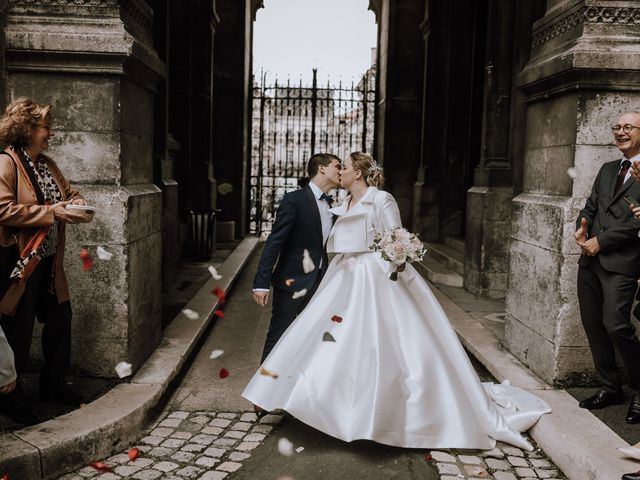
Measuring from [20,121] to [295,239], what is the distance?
2.10 metres

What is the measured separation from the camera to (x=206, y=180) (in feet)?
49.8

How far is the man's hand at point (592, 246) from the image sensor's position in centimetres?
475

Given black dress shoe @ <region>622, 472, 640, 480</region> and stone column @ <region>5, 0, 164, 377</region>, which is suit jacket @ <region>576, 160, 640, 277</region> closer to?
black dress shoe @ <region>622, 472, 640, 480</region>

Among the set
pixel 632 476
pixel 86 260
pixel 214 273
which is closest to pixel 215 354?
pixel 86 260

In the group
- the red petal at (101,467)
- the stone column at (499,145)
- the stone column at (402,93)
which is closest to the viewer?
the red petal at (101,467)

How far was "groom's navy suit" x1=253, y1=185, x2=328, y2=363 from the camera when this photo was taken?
16.7 ft

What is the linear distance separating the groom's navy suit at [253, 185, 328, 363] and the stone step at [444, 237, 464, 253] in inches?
323

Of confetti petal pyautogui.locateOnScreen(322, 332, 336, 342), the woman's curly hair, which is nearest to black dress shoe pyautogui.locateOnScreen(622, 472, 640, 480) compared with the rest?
confetti petal pyautogui.locateOnScreen(322, 332, 336, 342)

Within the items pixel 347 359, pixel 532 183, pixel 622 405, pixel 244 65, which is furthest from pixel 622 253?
pixel 244 65

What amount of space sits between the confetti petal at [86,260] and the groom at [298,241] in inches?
52.1

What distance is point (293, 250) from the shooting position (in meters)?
5.16

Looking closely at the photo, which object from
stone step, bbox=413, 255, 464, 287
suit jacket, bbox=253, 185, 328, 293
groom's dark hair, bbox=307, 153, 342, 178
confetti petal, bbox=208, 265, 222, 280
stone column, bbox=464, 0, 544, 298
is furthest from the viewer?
stone step, bbox=413, 255, 464, 287

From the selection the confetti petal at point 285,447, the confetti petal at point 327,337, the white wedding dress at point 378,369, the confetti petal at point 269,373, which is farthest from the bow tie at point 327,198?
the confetti petal at point 285,447

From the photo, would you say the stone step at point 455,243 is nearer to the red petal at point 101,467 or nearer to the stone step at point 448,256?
the stone step at point 448,256
